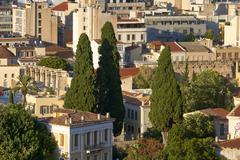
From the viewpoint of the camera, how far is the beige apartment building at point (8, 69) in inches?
3060

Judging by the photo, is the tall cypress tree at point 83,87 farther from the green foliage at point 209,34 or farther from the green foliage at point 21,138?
the green foliage at point 209,34

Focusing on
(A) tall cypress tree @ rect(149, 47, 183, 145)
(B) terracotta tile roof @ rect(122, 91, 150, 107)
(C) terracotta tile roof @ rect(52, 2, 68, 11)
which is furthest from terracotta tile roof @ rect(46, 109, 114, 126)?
(C) terracotta tile roof @ rect(52, 2, 68, 11)

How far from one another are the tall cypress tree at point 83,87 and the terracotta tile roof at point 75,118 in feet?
10.3

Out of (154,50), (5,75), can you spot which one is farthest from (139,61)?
(5,75)

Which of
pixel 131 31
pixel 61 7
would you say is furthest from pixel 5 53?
pixel 61 7

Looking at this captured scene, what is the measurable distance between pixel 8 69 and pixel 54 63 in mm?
3118

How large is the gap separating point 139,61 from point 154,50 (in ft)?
10.1

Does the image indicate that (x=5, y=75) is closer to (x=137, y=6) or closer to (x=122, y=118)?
(x=122, y=118)

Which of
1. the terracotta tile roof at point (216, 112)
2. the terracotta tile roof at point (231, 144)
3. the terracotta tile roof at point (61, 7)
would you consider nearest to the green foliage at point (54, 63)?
the terracotta tile roof at point (216, 112)

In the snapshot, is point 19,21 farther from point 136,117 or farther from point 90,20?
point 136,117

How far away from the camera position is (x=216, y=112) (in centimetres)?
5959

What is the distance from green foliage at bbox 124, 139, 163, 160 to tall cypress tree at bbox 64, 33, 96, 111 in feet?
19.5

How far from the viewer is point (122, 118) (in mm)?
59906

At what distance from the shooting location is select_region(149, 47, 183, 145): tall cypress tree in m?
56.2
